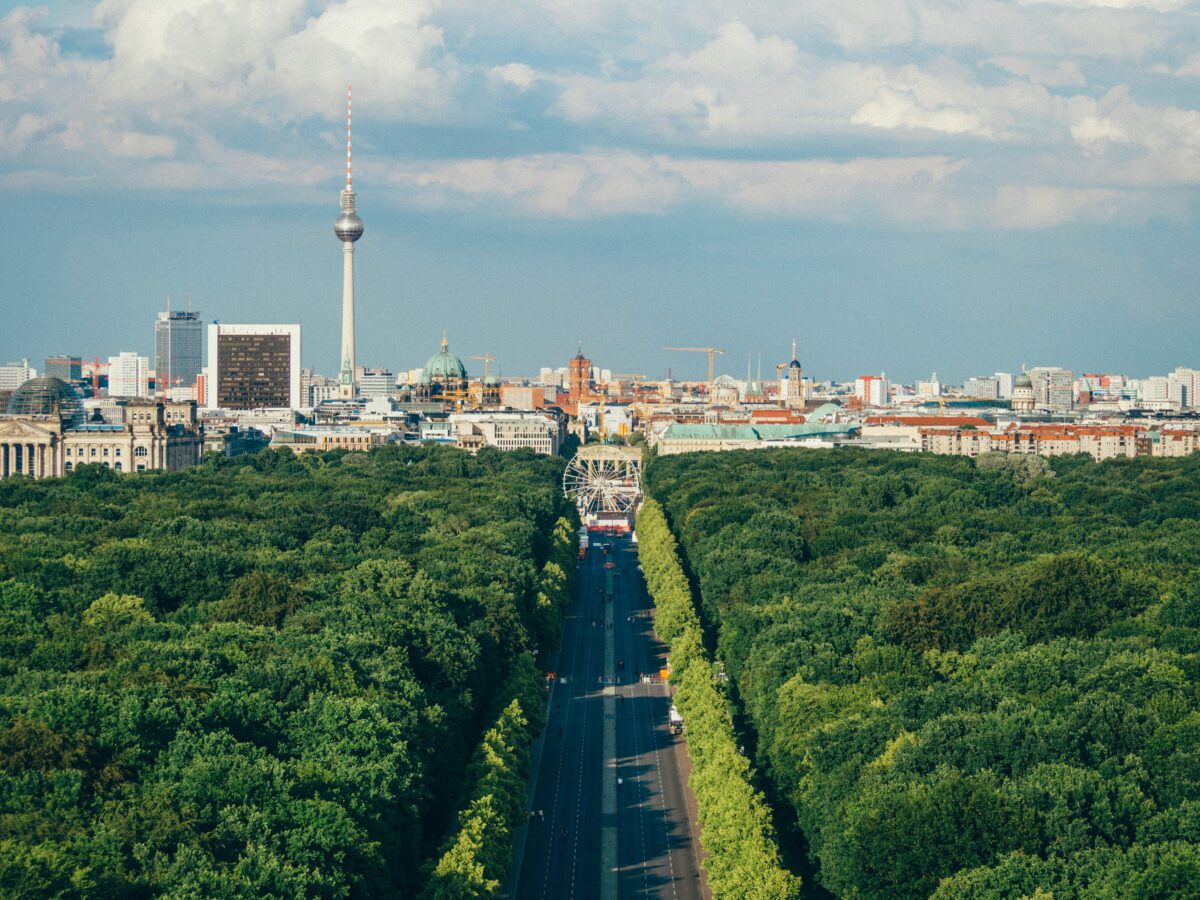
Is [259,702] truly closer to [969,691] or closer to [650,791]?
[650,791]

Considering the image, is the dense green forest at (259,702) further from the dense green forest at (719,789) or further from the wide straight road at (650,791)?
the dense green forest at (719,789)

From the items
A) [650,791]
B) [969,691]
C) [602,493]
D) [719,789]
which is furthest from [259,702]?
[602,493]

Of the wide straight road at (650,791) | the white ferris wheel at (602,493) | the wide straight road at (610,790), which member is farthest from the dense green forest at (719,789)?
the white ferris wheel at (602,493)

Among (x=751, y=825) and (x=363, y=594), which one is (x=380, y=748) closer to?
(x=751, y=825)

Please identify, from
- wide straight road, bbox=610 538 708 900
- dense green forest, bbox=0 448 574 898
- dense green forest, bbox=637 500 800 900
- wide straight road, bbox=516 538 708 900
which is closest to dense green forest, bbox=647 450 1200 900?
dense green forest, bbox=637 500 800 900

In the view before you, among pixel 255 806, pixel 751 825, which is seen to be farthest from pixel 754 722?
pixel 255 806

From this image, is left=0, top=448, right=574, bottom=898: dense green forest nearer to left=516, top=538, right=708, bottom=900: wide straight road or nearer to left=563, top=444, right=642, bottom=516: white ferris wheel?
left=516, top=538, right=708, bottom=900: wide straight road
